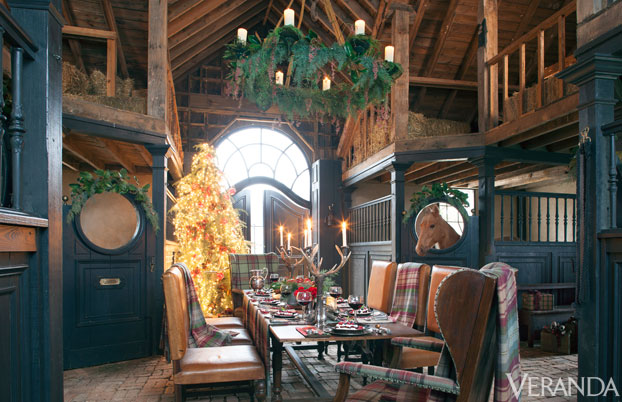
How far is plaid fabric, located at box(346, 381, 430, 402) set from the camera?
6.84ft

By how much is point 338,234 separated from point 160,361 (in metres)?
5.21

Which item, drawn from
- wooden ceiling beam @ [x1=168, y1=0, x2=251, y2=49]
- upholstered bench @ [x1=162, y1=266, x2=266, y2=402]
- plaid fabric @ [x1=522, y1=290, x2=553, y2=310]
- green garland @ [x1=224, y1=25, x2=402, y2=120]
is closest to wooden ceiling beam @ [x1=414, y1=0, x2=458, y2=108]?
wooden ceiling beam @ [x1=168, y1=0, x2=251, y2=49]

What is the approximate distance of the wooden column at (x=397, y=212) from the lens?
650cm

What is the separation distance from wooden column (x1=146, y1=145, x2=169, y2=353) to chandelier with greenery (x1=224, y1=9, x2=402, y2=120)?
2035 millimetres

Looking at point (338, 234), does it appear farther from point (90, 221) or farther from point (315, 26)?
point (90, 221)

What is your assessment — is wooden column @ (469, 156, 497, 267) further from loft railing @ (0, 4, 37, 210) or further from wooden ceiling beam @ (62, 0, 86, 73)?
wooden ceiling beam @ (62, 0, 86, 73)

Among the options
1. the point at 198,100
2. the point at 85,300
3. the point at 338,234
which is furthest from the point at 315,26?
the point at 85,300

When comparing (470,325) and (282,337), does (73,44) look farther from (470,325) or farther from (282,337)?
(470,325)

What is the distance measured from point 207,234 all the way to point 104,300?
A: 2.27 m

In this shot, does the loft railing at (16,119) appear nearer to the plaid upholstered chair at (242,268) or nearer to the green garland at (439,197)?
the plaid upholstered chair at (242,268)

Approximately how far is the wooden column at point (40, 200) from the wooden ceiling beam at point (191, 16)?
5.07m

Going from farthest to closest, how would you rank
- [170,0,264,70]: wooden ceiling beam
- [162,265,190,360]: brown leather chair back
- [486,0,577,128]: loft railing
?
[170,0,264,70]: wooden ceiling beam
[486,0,577,128]: loft railing
[162,265,190,360]: brown leather chair back

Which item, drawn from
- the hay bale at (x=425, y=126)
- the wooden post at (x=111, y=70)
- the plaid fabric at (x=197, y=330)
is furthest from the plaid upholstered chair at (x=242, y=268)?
the hay bale at (x=425, y=126)

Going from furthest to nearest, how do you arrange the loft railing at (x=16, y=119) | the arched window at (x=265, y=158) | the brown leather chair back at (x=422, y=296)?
the arched window at (x=265, y=158), the brown leather chair back at (x=422, y=296), the loft railing at (x=16, y=119)
